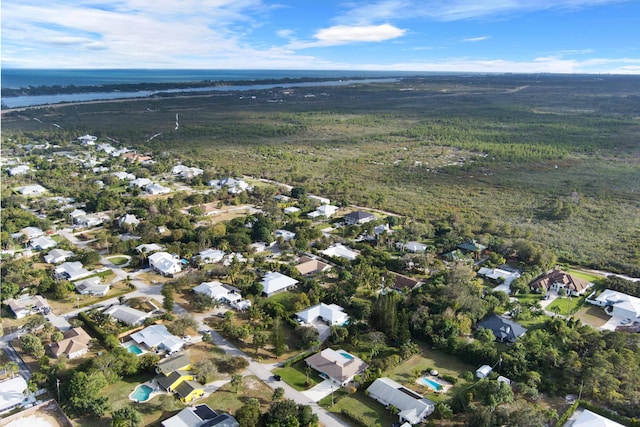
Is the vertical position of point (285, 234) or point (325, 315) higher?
point (285, 234)

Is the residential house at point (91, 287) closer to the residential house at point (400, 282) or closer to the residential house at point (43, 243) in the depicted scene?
the residential house at point (43, 243)

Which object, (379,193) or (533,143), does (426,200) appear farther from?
(533,143)

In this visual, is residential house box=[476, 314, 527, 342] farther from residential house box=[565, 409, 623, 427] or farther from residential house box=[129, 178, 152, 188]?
residential house box=[129, 178, 152, 188]

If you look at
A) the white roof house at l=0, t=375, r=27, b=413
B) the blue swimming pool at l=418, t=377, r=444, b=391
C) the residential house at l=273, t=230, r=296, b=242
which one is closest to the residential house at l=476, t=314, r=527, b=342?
the blue swimming pool at l=418, t=377, r=444, b=391

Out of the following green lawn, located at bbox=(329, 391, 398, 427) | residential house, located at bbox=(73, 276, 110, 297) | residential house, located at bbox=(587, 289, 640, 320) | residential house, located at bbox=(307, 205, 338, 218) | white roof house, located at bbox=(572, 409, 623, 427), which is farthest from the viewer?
residential house, located at bbox=(307, 205, 338, 218)

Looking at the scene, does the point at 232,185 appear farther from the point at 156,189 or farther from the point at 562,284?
the point at 562,284

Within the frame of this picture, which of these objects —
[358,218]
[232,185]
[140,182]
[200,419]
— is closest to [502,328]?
[200,419]

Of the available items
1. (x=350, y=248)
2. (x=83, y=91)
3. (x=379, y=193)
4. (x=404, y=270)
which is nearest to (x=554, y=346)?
(x=404, y=270)
